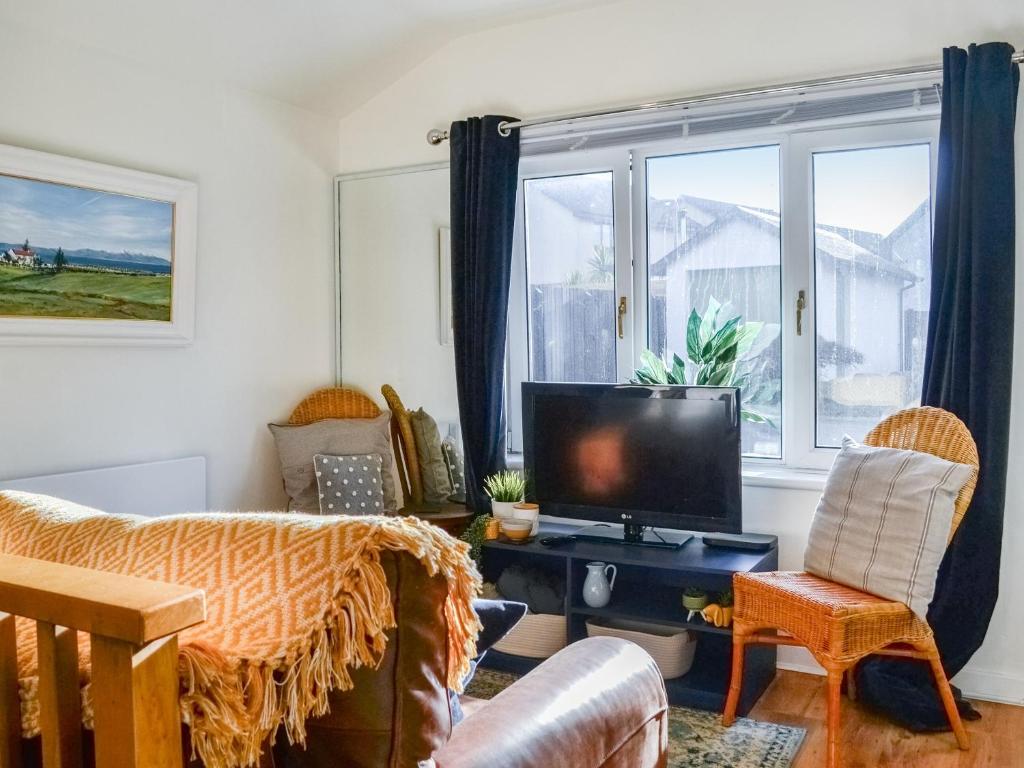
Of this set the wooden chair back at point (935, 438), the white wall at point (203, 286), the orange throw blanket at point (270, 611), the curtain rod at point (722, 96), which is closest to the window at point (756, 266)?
the curtain rod at point (722, 96)

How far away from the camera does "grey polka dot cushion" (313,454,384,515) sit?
376 cm

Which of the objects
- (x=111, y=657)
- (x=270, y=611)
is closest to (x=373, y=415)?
(x=270, y=611)

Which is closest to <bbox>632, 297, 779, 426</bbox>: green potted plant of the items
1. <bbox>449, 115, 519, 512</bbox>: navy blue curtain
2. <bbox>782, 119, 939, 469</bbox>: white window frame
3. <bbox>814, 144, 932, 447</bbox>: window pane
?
<bbox>782, 119, 939, 469</bbox>: white window frame

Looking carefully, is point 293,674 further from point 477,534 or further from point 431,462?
point 431,462

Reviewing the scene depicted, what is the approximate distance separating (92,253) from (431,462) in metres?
1.56

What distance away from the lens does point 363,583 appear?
38.8 inches

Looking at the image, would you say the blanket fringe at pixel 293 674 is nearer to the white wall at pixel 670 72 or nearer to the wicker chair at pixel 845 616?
the wicker chair at pixel 845 616

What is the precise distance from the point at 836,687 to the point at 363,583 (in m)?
1.95

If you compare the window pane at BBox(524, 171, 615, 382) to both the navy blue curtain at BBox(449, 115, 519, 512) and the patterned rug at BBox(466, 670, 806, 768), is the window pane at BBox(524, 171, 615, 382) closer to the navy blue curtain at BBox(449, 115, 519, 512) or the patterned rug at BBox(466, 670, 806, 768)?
the navy blue curtain at BBox(449, 115, 519, 512)

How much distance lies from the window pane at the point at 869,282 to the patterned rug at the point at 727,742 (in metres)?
1.11

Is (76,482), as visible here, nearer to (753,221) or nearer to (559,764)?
(559,764)

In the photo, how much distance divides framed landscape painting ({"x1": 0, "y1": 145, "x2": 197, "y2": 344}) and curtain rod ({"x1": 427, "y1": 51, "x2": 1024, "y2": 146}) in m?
1.20

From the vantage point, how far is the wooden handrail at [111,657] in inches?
34.1

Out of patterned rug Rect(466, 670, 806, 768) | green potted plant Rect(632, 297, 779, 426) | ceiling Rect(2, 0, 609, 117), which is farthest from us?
green potted plant Rect(632, 297, 779, 426)
